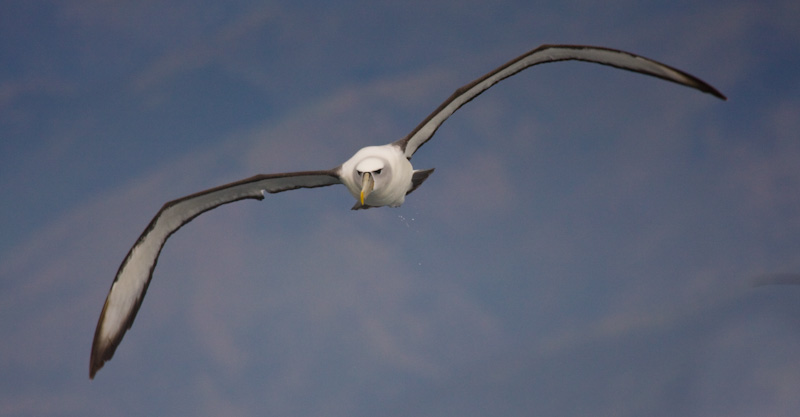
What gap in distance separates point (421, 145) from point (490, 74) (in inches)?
61.9

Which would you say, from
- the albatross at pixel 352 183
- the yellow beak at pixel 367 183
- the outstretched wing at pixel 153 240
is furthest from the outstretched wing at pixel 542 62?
the outstretched wing at pixel 153 240

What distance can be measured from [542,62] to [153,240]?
625 centimetres

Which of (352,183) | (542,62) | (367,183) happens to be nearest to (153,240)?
(352,183)

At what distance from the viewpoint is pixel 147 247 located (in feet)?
36.9

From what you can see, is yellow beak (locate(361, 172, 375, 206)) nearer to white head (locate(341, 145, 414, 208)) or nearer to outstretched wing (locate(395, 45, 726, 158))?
white head (locate(341, 145, 414, 208))

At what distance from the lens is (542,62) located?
415 inches

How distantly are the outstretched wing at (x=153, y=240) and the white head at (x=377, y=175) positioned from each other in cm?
46

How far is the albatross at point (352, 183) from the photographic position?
10.1m

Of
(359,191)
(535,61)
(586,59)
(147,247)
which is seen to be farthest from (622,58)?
(147,247)

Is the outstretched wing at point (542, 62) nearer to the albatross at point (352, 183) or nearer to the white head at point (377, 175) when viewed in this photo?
the albatross at point (352, 183)

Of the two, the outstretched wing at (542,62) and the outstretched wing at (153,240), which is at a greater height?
the outstretched wing at (542,62)

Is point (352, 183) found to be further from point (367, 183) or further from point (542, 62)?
point (542, 62)

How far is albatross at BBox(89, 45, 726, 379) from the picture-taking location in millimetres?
10133

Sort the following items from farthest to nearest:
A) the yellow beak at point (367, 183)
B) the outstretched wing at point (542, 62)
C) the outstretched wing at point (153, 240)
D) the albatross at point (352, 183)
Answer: the outstretched wing at point (153, 240)
the albatross at point (352, 183)
the yellow beak at point (367, 183)
the outstretched wing at point (542, 62)
